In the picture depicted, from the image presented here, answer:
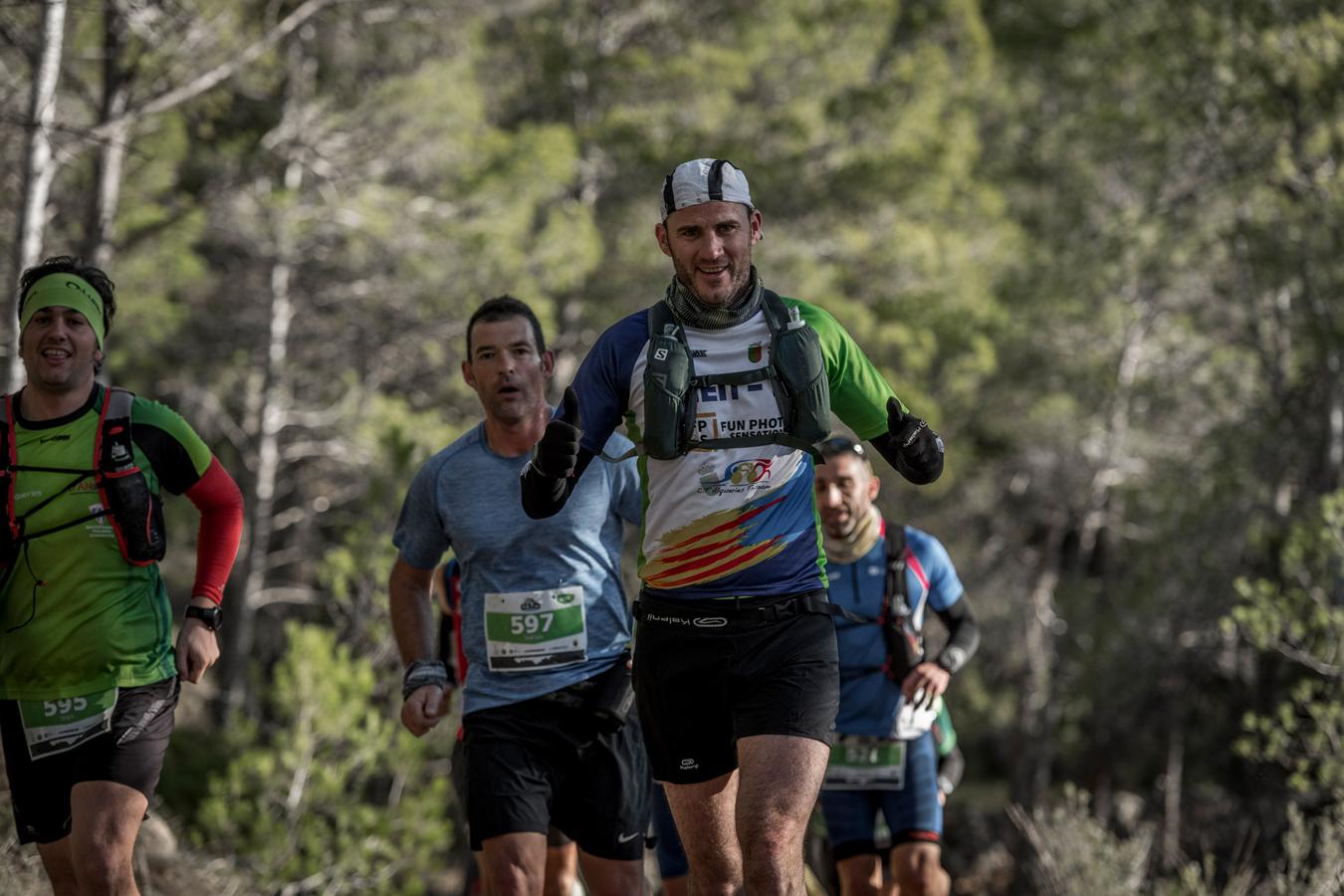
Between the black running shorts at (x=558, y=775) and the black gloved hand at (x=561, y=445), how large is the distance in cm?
113

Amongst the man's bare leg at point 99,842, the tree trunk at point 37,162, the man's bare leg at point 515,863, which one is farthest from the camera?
the tree trunk at point 37,162

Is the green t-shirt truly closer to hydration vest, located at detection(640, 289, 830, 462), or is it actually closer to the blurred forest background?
hydration vest, located at detection(640, 289, 830, 462)

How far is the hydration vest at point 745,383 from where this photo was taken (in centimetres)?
367

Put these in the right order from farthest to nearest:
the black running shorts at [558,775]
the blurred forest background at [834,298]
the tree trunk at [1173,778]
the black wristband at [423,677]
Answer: the tree trunk at [1173,778] → the blurred forest background at [834,298] → the black wristband at [423,677] → the black running shorts at [558,775]

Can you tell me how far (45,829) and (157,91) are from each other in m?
8.96

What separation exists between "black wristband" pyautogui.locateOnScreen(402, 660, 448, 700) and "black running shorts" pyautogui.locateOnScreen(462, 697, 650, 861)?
153mm

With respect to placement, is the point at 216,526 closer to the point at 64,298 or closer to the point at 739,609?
the point at 64,298

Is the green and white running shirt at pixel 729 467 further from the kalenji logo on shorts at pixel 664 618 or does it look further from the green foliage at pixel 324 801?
the green foliage at pixel 324 801

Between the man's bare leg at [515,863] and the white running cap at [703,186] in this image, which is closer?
the white running cap at [703,186]

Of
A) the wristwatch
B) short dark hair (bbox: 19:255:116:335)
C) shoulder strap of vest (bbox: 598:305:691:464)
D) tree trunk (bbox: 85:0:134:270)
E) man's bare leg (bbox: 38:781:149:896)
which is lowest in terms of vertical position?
man's bare leg (bbox: 38:781:149:896)

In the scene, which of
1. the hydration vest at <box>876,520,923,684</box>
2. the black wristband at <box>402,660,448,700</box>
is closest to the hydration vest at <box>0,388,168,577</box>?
the black wristband at <box>402,660,448,700</box>

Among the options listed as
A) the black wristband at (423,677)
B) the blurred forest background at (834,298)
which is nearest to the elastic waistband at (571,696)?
the black wristband at (423,677)

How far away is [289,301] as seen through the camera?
66.4ft

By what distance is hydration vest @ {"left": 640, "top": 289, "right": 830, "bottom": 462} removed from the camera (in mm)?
3670
